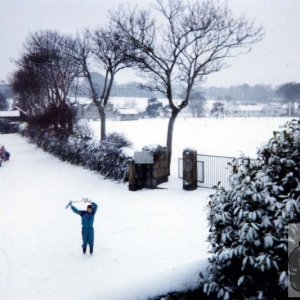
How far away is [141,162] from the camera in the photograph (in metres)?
14.6

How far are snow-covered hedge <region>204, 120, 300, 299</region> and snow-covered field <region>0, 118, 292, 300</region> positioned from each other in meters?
0.74

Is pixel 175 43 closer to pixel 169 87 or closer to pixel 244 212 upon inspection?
pixel 169 87

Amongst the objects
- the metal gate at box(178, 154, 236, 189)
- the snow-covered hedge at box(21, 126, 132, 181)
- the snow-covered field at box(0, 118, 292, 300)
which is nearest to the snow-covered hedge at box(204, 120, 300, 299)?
the snow-covered field at box(0, 118, 292, 300)

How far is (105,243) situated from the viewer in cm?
884

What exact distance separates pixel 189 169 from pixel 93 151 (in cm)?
791

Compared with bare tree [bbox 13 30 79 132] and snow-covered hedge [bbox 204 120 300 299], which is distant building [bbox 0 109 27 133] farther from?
snow-covered hedge [bbox 204 120 300 299]

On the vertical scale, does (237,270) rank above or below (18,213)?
above

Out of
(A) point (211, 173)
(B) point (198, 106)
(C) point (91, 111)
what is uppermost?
(B) point (198, 106)

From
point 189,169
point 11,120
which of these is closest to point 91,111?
point 11,120

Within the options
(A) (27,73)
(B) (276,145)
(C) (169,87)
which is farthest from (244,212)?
(A) (27,73)

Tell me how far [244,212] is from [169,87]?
14.2 metres

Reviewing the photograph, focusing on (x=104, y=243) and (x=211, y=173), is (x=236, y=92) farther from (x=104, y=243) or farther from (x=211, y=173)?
(x=104, y=243)

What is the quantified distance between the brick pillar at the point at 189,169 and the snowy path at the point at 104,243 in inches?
15.1

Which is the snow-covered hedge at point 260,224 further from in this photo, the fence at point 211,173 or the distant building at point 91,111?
the distant building at point 91,111
